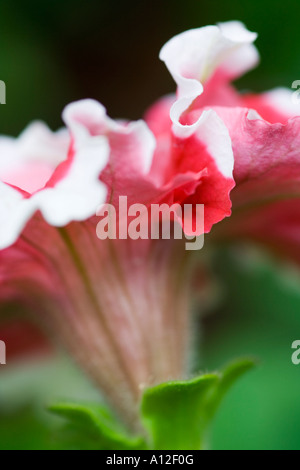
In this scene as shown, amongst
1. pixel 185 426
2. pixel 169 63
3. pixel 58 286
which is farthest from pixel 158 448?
pixel 169 63

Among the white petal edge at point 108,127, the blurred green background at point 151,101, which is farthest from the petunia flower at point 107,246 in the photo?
the blurred green background at point 151,101

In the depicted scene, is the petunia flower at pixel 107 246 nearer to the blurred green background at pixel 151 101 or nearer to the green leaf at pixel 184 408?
the green leaf at pixel 184 408

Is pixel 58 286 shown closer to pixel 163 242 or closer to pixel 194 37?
pixel 163 242

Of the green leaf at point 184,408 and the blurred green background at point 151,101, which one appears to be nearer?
the green leaf at point 184,408

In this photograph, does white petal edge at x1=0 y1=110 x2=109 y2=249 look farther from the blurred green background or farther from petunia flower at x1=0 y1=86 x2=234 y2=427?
the blurred green background

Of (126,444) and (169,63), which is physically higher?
(169,63)

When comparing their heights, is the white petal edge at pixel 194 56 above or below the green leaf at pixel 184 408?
above
